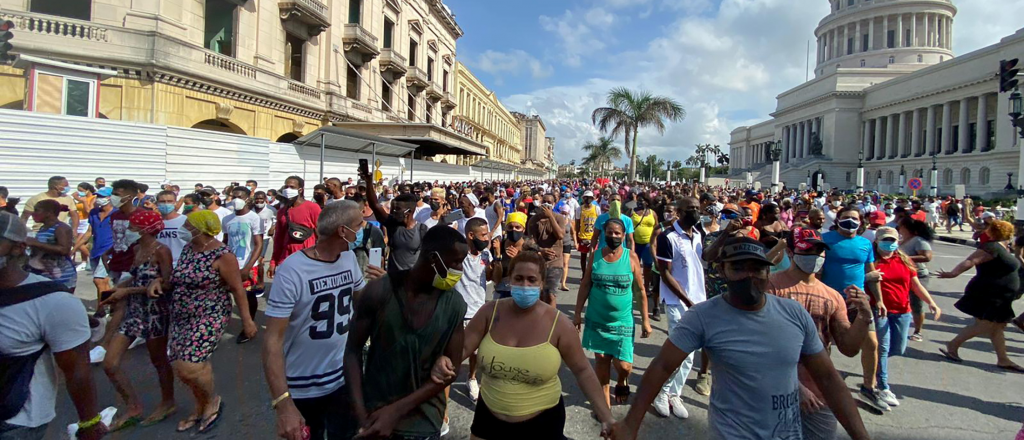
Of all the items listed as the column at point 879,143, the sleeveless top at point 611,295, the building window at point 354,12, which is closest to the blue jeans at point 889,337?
the sleeveless top at point 611,295

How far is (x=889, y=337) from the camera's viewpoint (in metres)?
4.53

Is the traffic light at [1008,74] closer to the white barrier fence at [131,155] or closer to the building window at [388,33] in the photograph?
the white barrier fence at [131,155]

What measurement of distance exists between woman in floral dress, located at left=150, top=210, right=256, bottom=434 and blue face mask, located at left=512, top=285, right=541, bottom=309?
6.82ft

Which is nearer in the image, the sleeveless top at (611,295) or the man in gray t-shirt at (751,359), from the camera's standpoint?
the man in gray t-shirt at (751,359)

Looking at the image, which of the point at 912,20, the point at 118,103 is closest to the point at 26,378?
the point at 118,103

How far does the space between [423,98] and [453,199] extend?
2916 cm

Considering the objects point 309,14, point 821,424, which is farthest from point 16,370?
point 309,14

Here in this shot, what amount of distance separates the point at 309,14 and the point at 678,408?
23556 mm

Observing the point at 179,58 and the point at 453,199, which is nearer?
the point at 453,199

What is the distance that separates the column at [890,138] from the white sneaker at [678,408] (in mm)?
71675

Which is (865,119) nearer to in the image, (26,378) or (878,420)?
(878,420)

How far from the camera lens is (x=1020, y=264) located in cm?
520

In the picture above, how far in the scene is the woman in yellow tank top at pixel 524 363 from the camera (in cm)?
237

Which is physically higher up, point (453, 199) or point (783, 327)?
point (453, 199)
